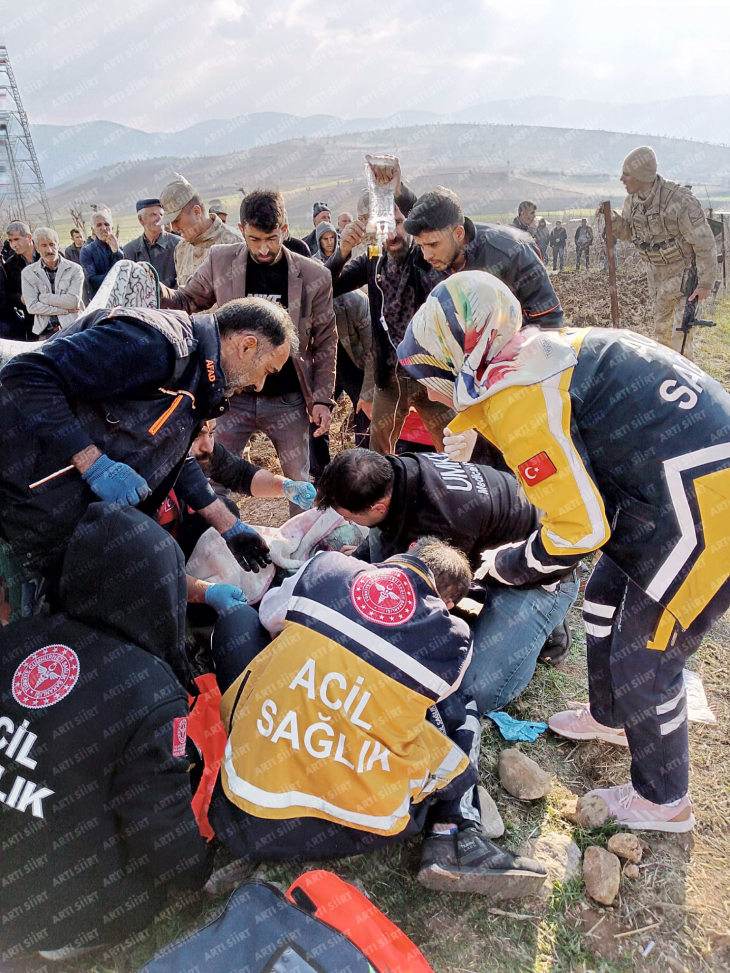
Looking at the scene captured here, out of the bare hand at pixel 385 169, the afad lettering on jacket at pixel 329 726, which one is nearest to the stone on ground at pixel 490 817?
the afad lettering on jacket at pixel 329 726

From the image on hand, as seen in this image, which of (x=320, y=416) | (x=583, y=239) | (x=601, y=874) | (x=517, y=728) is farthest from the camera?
(x=583, y=239)

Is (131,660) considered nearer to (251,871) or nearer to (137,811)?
(137,811)

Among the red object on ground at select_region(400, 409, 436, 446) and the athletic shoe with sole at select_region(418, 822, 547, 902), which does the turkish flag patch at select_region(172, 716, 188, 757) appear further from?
the red object on ground at select_region(400, 409, 436, 446)

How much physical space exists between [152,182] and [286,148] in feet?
87.0

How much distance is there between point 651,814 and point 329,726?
3.71ft

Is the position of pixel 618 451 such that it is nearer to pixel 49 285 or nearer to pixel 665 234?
pixel 665 234

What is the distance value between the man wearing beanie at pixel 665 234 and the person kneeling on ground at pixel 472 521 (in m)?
4.17

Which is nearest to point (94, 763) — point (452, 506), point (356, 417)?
point (452, 506)

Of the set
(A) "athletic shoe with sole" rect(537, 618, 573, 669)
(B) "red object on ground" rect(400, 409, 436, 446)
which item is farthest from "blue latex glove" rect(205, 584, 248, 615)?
(B) "red object on ground" rect(400, 409, 436, 446)

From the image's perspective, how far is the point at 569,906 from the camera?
1.82 meters

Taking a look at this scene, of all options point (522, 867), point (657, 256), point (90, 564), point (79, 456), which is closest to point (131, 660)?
point (90, 564)

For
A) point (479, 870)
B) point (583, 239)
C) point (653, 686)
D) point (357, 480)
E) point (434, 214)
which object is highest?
point (434, 214)

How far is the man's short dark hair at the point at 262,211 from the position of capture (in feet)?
10.2

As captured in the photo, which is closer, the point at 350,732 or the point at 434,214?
the point at 350,732
